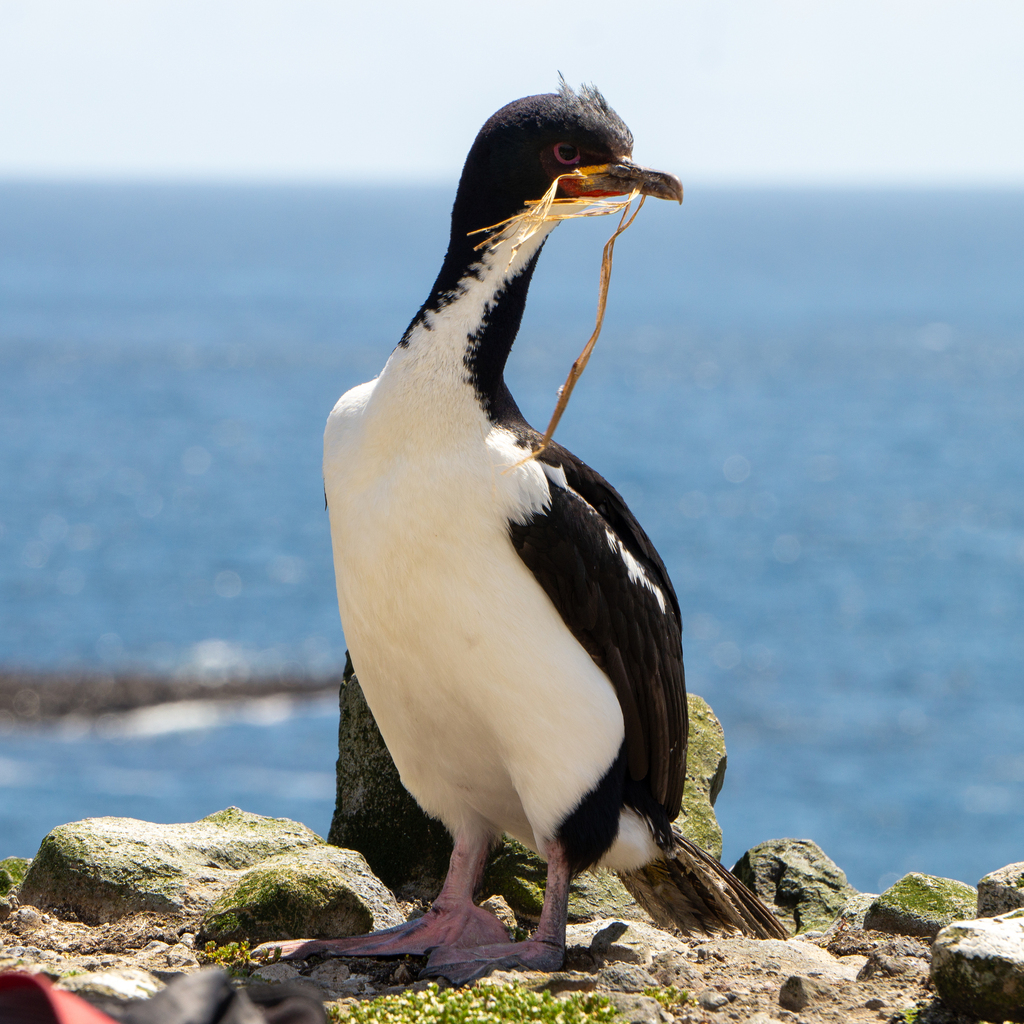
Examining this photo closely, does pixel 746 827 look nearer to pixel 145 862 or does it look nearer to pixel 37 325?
pixel 145 862

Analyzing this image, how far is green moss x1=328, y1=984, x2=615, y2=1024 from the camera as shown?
409 centimetres

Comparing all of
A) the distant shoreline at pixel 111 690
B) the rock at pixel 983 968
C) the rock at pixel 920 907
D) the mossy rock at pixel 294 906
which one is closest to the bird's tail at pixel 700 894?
the rock at pixel 920 907

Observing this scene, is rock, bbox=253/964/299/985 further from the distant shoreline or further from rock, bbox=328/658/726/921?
the distant shoreline

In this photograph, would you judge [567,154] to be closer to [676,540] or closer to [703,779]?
[703,779]

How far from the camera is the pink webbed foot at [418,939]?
17.0ft

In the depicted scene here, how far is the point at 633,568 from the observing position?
536cm

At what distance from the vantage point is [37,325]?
109m

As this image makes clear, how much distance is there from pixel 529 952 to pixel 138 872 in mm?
1875

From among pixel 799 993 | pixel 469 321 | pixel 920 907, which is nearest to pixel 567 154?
pixel 469 321

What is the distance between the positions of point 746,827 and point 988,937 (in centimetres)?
2166

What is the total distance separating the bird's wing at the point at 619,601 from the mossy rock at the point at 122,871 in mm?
1805

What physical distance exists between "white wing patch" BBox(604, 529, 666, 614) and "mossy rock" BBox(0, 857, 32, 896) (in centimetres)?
321

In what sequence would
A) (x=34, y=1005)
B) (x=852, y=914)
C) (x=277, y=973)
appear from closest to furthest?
1. (x=34, y=1005)
2. (x=277, y=973)
3. (x=852, y=914)

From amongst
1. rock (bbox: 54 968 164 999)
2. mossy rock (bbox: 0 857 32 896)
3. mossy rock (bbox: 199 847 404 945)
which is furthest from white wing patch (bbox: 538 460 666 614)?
mossy rock (bbox: 0 857 32 896)
